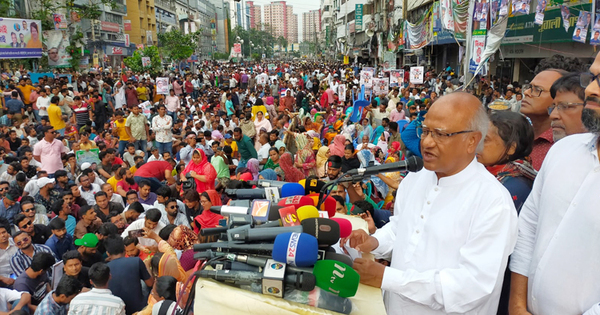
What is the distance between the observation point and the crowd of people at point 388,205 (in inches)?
71.3

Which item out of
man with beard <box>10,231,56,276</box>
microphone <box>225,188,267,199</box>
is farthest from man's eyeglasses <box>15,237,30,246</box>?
microphone <box>225,188,267,199</box>

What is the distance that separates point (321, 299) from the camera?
1769 millimetres

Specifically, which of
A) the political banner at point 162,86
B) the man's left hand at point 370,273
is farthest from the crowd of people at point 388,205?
the political banner at point 162,86

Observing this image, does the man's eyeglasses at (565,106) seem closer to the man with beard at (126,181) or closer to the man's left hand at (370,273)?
the man's left hand at (370,273)

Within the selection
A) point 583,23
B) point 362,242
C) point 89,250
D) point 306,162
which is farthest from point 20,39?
point 362,242

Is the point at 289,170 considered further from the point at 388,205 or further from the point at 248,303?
the point at 248,303

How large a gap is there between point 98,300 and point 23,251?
1973 millimetres

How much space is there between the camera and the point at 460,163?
6.33 ft

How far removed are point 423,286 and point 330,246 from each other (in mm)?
430

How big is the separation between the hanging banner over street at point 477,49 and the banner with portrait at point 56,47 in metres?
19.2

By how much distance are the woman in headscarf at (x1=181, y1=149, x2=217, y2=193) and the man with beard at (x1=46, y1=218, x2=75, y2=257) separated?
1.96 m

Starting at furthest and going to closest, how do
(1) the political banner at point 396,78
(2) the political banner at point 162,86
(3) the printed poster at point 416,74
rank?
(2) the political banner at point 162,86 → (1) the political banner at point 396,78 → (3) the printed poster at point 416,74

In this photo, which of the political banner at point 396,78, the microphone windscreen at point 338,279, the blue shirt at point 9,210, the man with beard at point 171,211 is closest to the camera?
the microphone windscreen at point 338,279

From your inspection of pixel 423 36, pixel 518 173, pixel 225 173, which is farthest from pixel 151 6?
pixel 518 173
